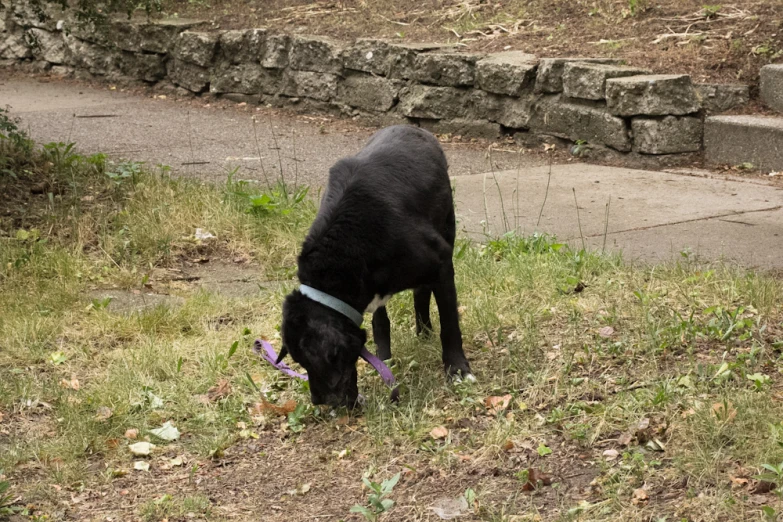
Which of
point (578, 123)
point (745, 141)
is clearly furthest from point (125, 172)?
point (745, 141)

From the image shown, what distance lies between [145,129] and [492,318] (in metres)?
6.47

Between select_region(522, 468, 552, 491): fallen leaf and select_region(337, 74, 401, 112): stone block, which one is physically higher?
select_region(337, 74, 401, 112): stone block

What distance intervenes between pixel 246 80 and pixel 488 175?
14.5ft

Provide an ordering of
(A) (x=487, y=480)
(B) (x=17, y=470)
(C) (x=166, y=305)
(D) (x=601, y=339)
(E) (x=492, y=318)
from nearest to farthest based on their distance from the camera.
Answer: (A) (x=487, y=480)
(B) (x=17, y=470)
(D) (x=601, y=339)
(E) (x=492, y=318)
(C) (x=166, y=305)

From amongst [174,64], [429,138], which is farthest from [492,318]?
[174,64]

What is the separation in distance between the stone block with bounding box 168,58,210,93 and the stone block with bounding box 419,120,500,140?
3390 mm

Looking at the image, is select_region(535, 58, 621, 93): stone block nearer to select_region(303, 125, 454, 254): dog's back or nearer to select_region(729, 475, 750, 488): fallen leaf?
select_region(303, 125, 454, 254): dog's back

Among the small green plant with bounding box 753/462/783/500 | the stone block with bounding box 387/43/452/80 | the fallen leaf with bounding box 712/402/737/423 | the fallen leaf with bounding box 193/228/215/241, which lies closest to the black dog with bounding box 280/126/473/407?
the fallen leaf with bounding box 712/402/737/423

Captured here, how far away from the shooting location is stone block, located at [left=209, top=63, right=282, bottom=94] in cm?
1118

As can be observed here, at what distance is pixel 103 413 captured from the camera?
13.9ft

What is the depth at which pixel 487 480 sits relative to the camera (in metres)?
3.48

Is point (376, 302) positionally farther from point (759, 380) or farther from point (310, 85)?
point (310, 85)

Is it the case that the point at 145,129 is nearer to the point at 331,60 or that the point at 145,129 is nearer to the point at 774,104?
the point at 331,60

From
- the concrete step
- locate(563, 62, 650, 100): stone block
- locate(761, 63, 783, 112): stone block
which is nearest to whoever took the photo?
the concrete step
